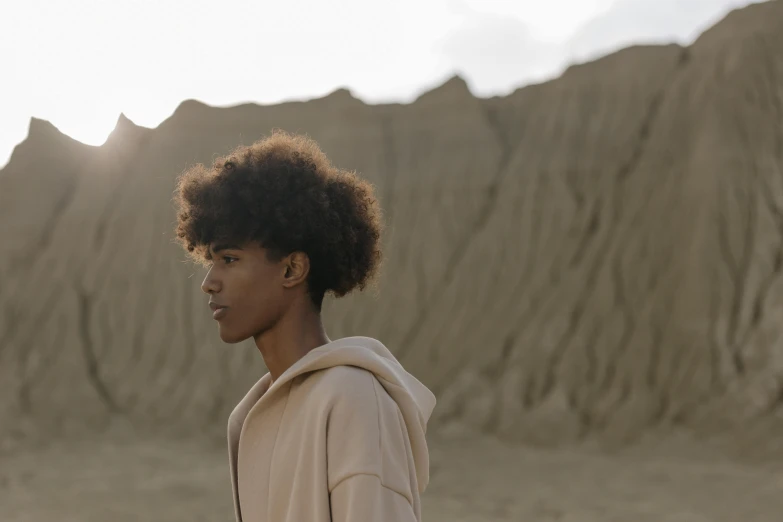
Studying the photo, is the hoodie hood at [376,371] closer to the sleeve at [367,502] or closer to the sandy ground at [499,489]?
the sleeve at [367,502]

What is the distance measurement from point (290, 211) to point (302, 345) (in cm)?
31

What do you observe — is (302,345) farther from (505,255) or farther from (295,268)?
(505,255)

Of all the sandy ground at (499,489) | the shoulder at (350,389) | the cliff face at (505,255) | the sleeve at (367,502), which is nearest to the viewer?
the sleeve at (367,502)

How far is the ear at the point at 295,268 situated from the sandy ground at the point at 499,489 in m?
11.6

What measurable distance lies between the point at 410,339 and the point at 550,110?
23.8 ft

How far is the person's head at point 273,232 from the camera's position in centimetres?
197

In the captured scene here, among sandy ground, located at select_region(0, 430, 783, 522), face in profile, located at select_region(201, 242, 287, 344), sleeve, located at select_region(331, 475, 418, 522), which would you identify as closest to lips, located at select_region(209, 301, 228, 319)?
face in profile, located at select_region(201, 242, 287, 344)

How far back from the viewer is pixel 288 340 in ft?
6.50

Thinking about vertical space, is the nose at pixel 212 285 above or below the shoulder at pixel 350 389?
above

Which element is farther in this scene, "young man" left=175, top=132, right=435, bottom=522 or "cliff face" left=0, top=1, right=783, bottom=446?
"cliff face" left=0, top=1, right=783, bottom=446

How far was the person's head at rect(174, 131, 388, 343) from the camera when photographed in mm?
1968

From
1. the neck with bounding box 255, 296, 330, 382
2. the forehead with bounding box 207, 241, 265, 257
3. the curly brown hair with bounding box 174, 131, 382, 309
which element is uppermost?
the curly brown hair with bounding box 174, 131, 382, 309

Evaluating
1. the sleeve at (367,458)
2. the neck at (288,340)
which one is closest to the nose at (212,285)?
the neck at (288,340)

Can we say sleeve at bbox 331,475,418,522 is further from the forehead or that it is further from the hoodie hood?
the forehead
